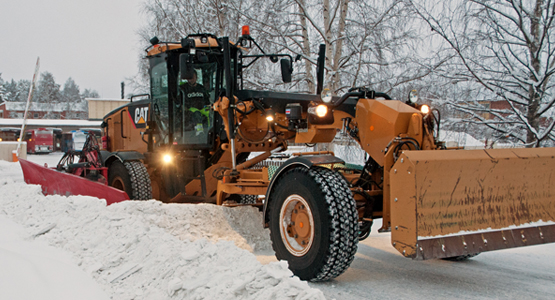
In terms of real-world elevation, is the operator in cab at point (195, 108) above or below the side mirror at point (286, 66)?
below

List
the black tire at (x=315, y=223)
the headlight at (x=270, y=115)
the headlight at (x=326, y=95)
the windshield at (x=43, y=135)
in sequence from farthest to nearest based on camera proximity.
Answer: the windshield at (x=43, y=135) < the headlight at (x=270, y=115) < the headlight at (x=326, y=95) < the black tire at (x=315, y=223)

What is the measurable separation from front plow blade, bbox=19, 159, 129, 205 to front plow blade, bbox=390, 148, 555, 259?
416cm

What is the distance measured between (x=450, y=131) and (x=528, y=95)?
4.91 ft

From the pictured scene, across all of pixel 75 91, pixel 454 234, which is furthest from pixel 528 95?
pixel 75 91

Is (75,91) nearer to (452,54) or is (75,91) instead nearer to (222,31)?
(222,31)

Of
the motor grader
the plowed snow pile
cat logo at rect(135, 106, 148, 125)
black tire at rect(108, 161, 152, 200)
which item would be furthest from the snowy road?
cat logo at rect(135, 106, 148, 125)

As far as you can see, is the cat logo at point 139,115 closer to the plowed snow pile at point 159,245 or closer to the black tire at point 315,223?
the plowed snow pile at point 159,245

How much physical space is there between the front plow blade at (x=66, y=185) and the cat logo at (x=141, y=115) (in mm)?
1701

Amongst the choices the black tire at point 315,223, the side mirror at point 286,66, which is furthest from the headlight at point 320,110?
the side mirror at point 286,66

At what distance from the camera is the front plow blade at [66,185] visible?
638cm

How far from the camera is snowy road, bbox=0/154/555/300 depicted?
136 inches

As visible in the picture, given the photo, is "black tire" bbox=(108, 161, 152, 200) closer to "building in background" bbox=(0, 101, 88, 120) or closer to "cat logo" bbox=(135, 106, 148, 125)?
"cat logo" bbox=(135, 106, 148, 125)

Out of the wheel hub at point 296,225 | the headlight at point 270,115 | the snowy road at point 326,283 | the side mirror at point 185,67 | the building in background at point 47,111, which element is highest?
the building in background at point 47,111

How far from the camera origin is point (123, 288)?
368 centimetres
